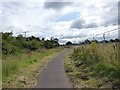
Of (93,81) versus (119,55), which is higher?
(119,55)

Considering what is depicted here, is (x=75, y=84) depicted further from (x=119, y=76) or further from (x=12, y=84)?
(x=12, y=84)

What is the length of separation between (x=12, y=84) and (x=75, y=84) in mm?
3078

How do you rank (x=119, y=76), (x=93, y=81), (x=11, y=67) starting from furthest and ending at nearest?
(x=11, y=67), (x=93, y=81), (x=119, y=76)

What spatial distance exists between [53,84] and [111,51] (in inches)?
152

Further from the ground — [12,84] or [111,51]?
[111,51]

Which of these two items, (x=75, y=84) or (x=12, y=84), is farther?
(x=12, y=84)

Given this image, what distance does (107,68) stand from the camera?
45.5 ft

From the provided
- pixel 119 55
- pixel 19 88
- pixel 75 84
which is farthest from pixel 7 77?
pixel 119 55

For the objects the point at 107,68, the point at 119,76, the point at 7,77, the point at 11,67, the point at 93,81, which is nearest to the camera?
the point at 119,76

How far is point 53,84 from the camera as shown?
44.0ft

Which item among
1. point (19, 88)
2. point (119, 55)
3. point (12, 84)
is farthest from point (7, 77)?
point (119, 55)

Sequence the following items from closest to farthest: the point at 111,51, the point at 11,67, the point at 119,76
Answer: the point at 119,76
the point at 111,51
the point at 11,67

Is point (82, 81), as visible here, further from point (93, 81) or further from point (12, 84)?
point (12, 84)

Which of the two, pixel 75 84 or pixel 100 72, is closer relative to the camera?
pixel 75 84
